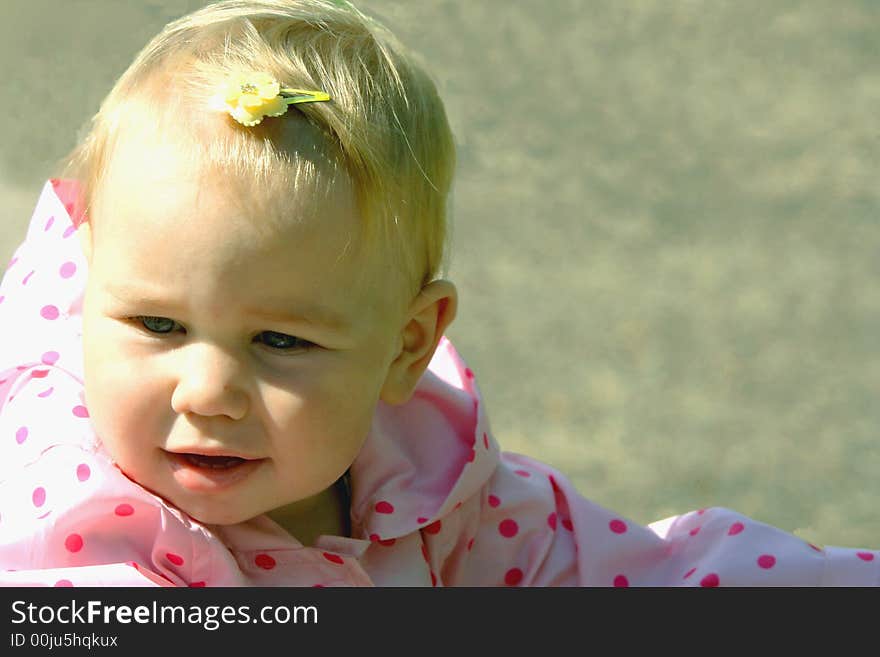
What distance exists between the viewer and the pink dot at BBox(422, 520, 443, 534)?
66.7 inches

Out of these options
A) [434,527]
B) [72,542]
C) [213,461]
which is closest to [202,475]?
[213,461]

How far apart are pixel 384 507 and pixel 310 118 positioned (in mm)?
445

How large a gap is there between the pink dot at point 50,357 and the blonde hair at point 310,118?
217mm

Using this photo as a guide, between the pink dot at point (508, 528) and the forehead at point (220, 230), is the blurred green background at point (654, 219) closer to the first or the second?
the pink dot at point (508, 528)

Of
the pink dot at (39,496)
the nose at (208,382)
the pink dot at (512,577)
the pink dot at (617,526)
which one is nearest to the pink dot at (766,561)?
the pink dot at (617,526)

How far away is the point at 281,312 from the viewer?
1.39m

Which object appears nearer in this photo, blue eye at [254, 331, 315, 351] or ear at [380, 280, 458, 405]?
blue eye at [254, 331, 315, 351]

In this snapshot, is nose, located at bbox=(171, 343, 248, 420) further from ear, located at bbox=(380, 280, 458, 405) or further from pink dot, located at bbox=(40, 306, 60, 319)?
pink dot, located at bbox=(40, 306, 60, 319)

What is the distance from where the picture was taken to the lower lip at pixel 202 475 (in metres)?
1.43

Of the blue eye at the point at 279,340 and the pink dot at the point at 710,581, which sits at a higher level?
the blue eye at the point at 279,340

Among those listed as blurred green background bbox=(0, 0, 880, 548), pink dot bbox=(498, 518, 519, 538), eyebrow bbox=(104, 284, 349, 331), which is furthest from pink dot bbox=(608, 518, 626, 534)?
eyebrow bbox=(104, 284, 349, 331)

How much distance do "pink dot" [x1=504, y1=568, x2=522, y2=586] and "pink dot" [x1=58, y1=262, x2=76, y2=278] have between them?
598 mm

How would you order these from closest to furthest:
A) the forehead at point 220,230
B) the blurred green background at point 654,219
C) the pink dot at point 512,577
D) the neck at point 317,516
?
the forehead at point 220,230
the neck at point 317,516
the pink dot at point 512,577
the blurred green background at point 654,219

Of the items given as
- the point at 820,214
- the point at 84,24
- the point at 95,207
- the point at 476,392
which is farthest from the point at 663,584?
the point at 84,24
